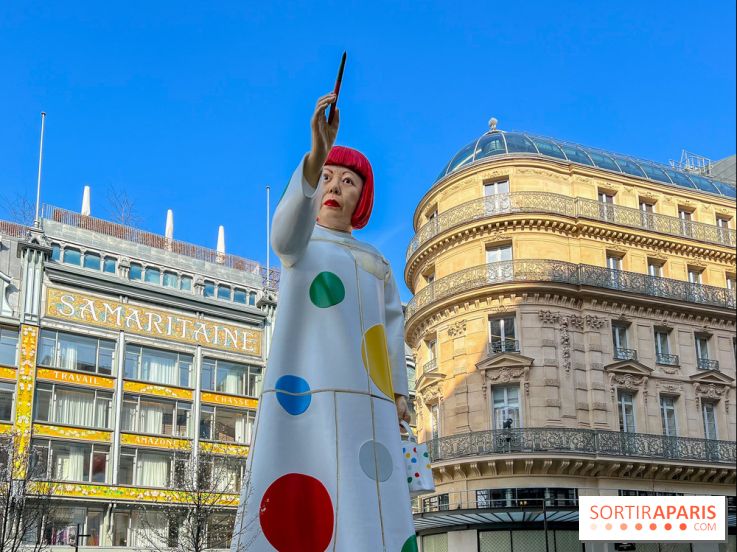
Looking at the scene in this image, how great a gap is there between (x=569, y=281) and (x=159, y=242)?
788 inches

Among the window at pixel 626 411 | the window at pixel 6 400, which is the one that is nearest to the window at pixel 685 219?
the window at pixel 626 411

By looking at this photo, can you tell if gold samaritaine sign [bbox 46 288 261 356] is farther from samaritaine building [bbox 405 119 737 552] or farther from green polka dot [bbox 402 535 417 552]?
green polka dot [bbox 402 535 417 552]

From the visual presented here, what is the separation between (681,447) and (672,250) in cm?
771

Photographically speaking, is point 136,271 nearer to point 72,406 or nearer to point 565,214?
point 72,406

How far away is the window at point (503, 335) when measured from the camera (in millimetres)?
32469

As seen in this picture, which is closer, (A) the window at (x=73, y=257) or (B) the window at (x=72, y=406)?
(B) the window at (x=72, y=406)

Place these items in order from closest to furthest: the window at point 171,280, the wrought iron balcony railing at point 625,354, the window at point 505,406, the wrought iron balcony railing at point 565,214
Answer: the window at point 505,406 < the wrought iron balcony railing at point 625,354 < the wrought iron balcony railing at point 565,214 < the window at point 171,280

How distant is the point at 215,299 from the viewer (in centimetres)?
4338

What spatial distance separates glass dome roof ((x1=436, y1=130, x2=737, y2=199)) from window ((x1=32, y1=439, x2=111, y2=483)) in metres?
17.4

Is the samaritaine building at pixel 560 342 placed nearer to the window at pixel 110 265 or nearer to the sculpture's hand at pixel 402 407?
the window at pixel 110 265

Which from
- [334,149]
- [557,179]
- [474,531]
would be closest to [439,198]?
[557,179]

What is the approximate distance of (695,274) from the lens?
3681 cm

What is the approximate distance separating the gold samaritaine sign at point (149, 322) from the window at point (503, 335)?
1483cm

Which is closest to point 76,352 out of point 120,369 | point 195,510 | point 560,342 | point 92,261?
point 120,369
